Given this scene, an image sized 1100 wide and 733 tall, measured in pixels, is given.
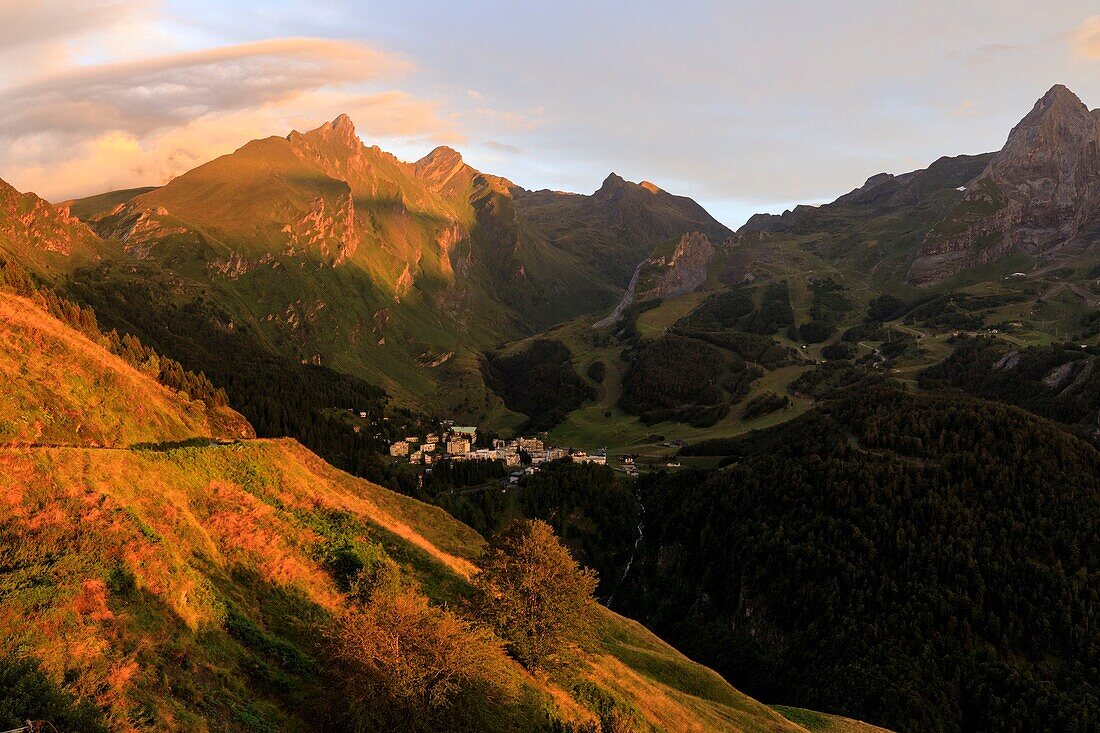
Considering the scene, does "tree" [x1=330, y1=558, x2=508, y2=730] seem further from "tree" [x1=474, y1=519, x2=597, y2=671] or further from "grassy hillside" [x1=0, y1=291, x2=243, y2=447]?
"grassy hillside" [x1=0, y1=291, x2=243, y2=447]

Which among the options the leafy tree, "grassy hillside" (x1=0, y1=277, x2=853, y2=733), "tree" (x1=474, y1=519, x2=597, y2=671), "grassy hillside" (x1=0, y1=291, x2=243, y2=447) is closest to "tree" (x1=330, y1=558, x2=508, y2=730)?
"grassy hillside" (x1=0, y1=277, x2=853, y2=733)

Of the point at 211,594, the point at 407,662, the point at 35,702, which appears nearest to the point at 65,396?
the point at 211,594

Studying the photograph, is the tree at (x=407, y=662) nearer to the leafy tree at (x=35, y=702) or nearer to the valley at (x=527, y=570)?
the valley at (x=527, y=570)

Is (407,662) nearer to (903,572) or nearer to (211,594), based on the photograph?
(211,594)

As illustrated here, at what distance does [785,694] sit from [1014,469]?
72675 mm

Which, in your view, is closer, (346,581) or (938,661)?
(346,581)

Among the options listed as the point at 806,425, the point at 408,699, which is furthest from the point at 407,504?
the point at 806,425

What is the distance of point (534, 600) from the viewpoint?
40.7m

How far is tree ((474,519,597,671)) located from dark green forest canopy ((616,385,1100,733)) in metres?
80.8

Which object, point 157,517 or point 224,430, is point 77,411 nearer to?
point 157,517

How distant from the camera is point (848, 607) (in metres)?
116

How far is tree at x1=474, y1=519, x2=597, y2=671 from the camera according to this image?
130 feet

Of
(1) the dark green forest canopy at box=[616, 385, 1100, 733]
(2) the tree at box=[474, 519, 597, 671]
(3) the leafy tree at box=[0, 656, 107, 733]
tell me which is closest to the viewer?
(3) the leafy tree at box=[0, 656, 107, 733]

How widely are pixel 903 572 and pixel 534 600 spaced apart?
352ft
